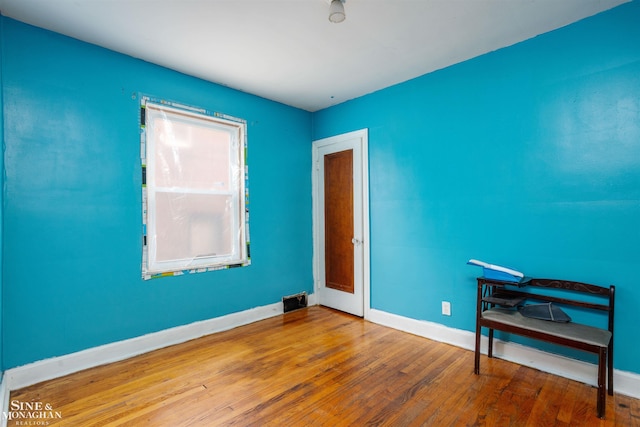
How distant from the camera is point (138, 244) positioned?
9.11 feet

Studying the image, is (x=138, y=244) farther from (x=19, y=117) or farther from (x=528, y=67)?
(x=528, y=67)

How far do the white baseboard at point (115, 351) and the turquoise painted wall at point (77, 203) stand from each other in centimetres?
6

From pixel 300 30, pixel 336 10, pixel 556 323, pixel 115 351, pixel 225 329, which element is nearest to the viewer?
pixel 336 10

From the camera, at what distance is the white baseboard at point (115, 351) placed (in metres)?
2.23

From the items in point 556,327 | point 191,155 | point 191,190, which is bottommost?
point 556,327

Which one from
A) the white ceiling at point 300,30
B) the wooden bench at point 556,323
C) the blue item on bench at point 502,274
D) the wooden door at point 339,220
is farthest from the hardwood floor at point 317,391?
the white ceiling at point 300,30

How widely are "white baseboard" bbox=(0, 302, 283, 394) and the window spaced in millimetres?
551

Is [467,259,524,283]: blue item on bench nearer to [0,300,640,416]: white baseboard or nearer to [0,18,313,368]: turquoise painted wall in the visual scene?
[0,300,640,416]: white baseboard

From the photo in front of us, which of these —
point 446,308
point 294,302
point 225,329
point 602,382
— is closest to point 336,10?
point 446,308

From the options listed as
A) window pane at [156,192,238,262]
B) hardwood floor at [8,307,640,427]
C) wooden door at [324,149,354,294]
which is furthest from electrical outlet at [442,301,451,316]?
window pane at [156,192,238,262]

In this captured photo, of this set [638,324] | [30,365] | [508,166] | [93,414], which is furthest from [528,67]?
[30,365]

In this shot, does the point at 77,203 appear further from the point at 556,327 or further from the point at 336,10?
the point at 556,327
